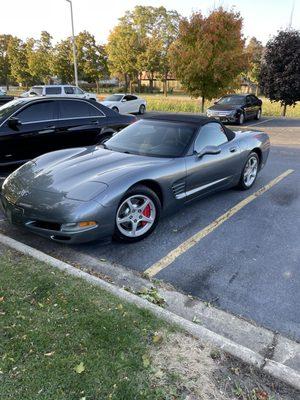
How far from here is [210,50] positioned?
1631 centimetres

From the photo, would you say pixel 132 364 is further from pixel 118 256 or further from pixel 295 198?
pixel 295 198

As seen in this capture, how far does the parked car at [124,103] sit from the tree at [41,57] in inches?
1089

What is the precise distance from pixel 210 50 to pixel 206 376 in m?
16.3

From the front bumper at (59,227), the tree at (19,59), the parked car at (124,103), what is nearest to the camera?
the front bumper at (59,227)

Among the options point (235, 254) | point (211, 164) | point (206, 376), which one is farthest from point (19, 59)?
point (206, 376)

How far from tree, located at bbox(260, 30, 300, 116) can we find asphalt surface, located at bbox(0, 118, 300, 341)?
1527 centimetres

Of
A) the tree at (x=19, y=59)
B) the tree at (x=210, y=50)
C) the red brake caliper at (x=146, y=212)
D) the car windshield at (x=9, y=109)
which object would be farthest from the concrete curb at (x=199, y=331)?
the tree at (x=19, y=59)

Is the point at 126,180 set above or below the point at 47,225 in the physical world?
above

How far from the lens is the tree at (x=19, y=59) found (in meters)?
48.3

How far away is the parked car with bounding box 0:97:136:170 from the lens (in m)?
6.23

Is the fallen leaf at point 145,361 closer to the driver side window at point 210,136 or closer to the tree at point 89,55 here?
the driver side window at point 210,136

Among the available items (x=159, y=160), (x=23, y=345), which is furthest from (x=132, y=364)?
(x=159, y=160)

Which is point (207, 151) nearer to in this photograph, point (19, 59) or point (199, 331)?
point (199, 331)

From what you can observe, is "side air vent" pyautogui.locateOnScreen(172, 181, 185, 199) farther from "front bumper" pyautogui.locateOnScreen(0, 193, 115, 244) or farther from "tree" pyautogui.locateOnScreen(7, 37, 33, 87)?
"tree" pyautogui.locateOnScreen(7, 37, 33, 87)
